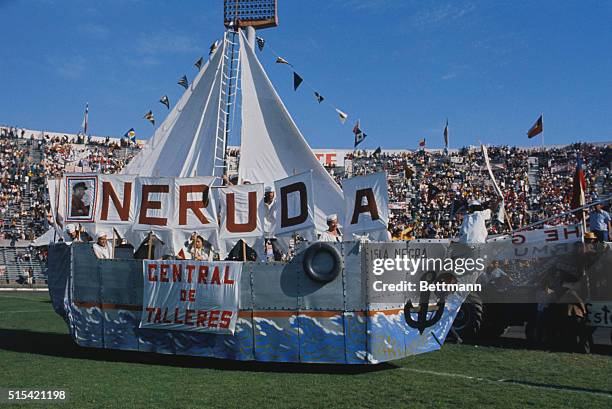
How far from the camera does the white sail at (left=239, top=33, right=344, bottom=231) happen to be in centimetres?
1574

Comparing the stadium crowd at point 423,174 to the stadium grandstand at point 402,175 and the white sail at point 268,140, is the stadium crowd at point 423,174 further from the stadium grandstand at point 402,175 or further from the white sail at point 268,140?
the white sail at point 268,140

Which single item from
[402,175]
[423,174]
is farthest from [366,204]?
[423,174]

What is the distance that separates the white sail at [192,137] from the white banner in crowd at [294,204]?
6738 mm

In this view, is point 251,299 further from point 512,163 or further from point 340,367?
point 512,163

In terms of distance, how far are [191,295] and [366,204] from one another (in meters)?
3.08

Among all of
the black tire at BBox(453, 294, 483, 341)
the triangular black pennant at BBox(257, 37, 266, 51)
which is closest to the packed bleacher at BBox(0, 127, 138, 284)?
the triangular black pennant at BBox(257, 37, 266, 51)

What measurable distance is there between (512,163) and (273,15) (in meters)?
27.2

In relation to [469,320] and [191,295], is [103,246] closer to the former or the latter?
[191,295]

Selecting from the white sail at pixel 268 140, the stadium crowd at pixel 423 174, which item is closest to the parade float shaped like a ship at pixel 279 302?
the white sail at pixel 268 140

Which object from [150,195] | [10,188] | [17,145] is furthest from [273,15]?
[17,145]

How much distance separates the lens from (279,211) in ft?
31.2

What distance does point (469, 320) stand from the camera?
11445 mm

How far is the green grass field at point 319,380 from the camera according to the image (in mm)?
6699

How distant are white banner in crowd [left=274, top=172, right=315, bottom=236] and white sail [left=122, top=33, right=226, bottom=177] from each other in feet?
22.1
